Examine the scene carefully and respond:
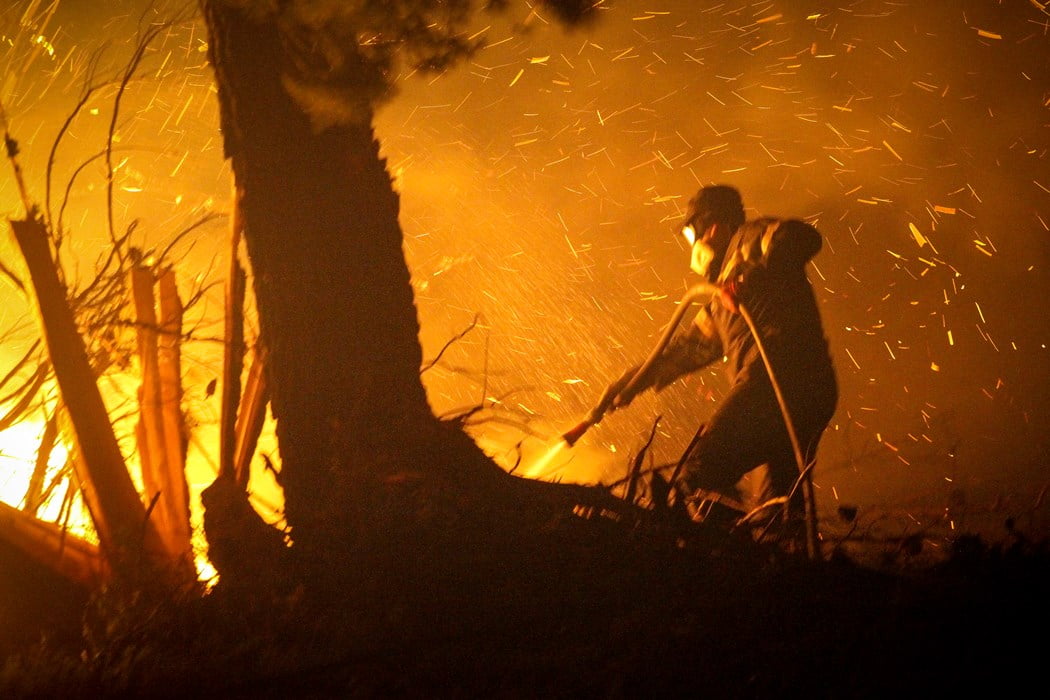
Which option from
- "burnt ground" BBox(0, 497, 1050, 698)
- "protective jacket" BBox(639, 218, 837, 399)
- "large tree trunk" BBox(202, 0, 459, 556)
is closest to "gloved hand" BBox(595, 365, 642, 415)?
"protective jacket" BBox(639, 218, 837, 399)

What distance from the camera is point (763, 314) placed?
180 inches

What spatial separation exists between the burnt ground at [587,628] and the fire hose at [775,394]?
0.98 ft

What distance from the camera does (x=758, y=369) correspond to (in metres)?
4.68

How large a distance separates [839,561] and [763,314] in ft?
5.03

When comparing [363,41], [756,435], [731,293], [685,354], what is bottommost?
[756,435]

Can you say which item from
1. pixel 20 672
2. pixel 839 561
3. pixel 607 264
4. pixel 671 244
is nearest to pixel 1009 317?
pixel 671 244

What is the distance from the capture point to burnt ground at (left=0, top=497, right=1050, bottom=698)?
256 centimetres

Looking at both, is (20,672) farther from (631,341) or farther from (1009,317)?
(1009,317)

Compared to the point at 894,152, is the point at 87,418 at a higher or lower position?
lower

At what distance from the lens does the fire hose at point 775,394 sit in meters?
4.02

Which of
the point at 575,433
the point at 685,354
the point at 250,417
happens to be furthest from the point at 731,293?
the point at 250,417

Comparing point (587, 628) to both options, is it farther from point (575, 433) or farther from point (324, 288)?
point (324, 288)

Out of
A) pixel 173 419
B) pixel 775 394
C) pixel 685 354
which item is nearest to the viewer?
pixel 173 419

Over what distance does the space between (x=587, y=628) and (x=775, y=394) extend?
2.20m
